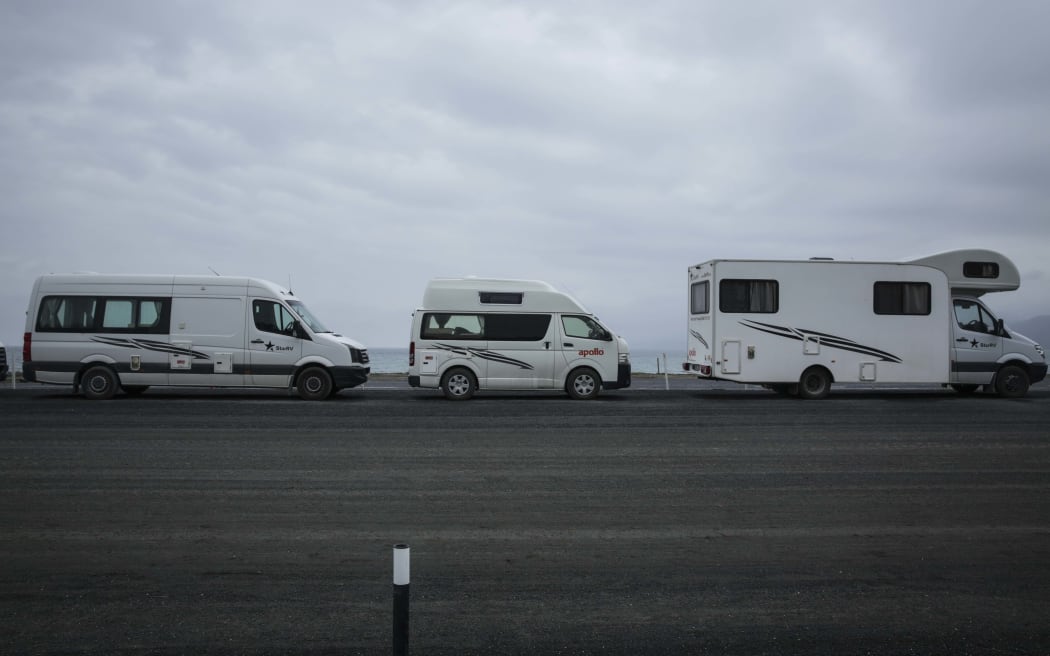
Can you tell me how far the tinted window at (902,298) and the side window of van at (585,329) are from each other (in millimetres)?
6680

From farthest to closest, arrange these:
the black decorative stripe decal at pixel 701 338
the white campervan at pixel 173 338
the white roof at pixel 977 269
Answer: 1. the white roof at pixel 977 269
2. the black decorative stripe decal at pixel 701 338
3. the white campervan at pixel 173 338

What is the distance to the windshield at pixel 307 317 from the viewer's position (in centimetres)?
1881

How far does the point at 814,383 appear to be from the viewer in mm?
19328

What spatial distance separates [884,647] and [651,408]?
11.7 m

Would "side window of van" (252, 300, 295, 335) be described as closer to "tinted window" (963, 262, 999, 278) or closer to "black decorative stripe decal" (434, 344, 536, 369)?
"black decorative stripe decal" (434, 344, 536, 369)

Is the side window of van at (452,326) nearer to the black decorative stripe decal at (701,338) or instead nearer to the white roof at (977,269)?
the black decorative stripe decal at (701,338)

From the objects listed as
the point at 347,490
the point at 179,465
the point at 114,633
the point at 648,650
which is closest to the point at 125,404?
the point at 179,465

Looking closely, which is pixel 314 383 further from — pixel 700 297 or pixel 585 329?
pixel 700 297

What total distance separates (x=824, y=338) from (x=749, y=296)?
6.88ft

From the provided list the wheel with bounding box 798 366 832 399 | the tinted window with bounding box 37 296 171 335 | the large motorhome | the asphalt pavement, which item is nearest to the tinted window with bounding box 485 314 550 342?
the large motorhome

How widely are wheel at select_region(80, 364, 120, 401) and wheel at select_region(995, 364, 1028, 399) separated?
21.3 metres

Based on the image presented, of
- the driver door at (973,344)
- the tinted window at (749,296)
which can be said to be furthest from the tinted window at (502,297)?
the driver door at (973,344)

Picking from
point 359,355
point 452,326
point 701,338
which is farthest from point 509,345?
point 701,338

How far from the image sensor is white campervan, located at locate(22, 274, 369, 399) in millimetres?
18312
